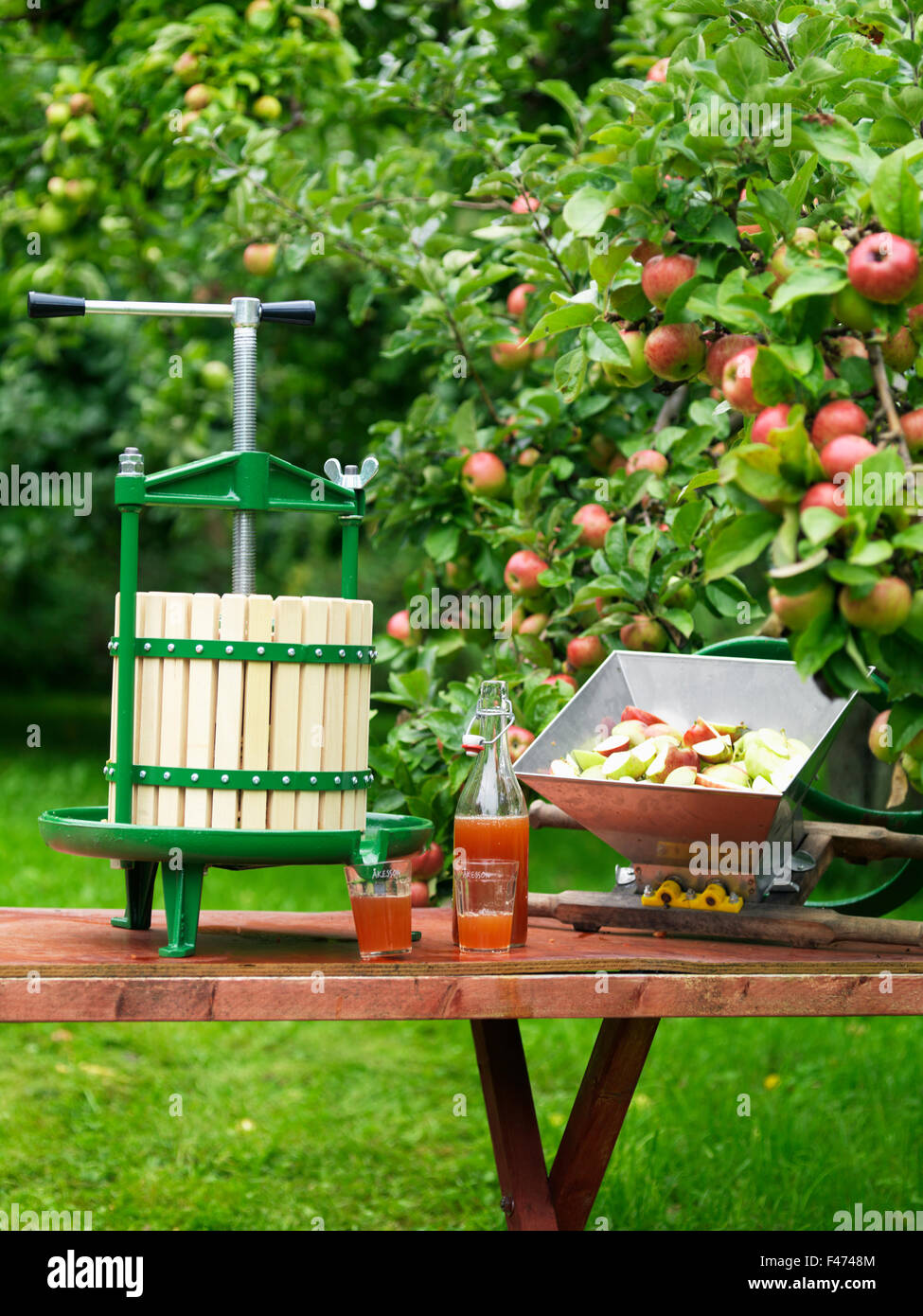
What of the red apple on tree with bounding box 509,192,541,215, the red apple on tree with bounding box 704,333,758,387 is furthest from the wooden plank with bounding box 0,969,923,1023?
the red apple on tree with bounding box 509,192,541,215

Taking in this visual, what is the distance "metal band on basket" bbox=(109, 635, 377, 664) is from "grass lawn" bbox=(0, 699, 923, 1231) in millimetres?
1365


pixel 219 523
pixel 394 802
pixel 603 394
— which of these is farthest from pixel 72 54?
pixel 219 523

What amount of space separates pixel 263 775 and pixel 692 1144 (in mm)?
2468

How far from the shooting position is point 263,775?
70.5 inches

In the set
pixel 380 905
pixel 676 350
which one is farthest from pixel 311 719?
pixel 676 350

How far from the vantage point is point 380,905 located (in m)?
1.87

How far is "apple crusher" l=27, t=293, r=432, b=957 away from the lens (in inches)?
70.1

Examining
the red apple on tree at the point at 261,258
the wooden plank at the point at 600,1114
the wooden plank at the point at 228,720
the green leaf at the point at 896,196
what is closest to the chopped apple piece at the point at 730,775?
the wooden plank at the point at 600,1114

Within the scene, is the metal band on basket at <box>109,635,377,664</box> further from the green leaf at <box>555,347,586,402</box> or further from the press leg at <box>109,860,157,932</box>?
the green leaf at <box>555,347,586,402</box>

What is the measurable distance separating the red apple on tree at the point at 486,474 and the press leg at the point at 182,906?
4.91 feet

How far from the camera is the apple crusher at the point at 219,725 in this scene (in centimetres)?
178

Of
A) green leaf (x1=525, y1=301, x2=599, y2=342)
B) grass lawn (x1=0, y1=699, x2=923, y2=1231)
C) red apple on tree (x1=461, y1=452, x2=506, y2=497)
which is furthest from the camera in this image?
grass lawn (x1=0, y1=699, x2=923, y2=1231)

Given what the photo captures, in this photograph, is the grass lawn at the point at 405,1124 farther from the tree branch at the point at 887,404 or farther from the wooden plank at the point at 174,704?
the tree branch at the point at 887,404

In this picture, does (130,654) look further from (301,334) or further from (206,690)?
(301,334)
